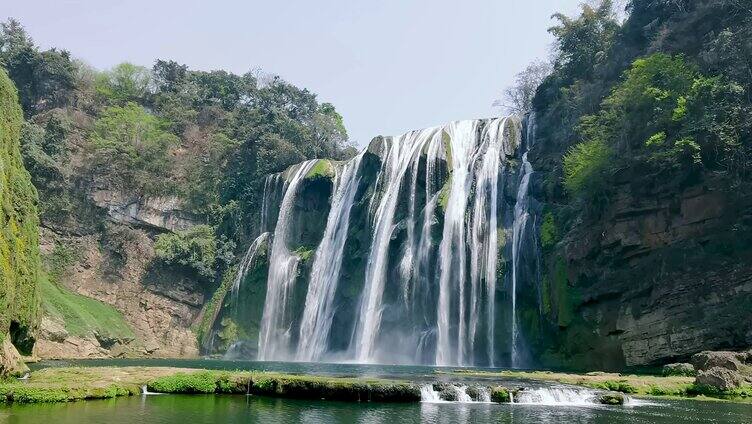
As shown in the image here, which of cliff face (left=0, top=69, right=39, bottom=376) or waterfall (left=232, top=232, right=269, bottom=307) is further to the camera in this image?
waterfall (left=232, top=232, right=269, bottom=307)

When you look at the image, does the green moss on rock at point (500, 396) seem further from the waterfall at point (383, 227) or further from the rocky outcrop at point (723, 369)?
the waterfall at point (383, 227)

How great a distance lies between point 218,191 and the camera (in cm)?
5869

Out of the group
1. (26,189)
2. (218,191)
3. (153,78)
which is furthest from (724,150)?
(153,78)

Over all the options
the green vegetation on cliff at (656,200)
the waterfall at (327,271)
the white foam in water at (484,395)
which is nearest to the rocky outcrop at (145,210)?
the waterfall at (327,271)

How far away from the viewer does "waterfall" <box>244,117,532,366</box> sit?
38719 mm

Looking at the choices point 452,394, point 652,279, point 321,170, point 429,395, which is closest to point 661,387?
point 452,394

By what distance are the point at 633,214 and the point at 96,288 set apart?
4064 cm

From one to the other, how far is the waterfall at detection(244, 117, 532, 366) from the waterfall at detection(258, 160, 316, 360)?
0.31 feet

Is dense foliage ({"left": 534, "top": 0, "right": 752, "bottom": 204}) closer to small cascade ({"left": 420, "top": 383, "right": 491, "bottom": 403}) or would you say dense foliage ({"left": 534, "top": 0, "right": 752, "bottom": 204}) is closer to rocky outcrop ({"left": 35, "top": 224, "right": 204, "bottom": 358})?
small cascade ({"left": 420, "top": 383, "right": 491, "bottom": 403})

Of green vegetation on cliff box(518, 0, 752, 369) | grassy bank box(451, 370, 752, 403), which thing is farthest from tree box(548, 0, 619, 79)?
grassy bank box(451, 370, 752, 403)

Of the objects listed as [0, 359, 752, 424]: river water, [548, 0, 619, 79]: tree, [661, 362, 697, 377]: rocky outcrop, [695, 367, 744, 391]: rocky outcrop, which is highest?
[548, 0, 619, 79]: tree

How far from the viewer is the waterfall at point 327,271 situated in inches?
1783

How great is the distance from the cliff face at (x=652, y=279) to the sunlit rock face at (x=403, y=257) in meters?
3.37

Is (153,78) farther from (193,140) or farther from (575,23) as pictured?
(575,23)
